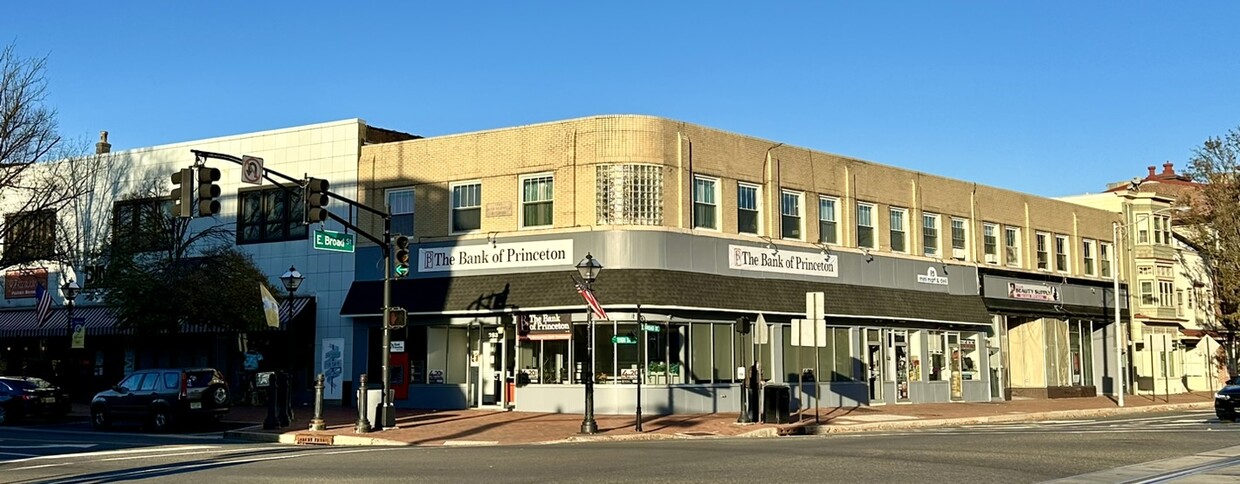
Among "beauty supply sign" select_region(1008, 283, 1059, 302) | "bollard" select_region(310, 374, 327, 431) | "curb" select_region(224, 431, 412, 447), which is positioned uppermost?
"beauty supply sign" select_region(1008, 283, 1059, 302)

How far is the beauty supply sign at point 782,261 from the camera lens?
35281 millimetres

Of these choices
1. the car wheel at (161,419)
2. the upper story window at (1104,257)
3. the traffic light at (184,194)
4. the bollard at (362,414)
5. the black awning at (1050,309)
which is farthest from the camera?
the upper story window at (1104,257)

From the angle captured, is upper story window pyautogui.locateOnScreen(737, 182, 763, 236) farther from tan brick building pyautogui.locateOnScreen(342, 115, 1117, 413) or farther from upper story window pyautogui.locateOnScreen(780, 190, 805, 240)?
upper story window pyautogui.locateOnScreen(780, 190, 805, 240)

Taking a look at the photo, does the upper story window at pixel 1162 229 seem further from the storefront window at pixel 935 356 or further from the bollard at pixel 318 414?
the bollard at pixel 318 414

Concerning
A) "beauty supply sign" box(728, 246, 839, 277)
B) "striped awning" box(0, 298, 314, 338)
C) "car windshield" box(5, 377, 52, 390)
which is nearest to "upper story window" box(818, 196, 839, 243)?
"beauty supply sign" box(728, 246, 839, 277)

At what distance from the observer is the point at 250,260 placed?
3934 centimetres

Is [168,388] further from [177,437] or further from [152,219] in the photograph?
[152,219]

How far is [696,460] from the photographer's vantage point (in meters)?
18.1

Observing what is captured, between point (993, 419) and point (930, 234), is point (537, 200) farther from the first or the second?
point (930, 234)

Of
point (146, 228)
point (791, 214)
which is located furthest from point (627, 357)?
point (146, 228)

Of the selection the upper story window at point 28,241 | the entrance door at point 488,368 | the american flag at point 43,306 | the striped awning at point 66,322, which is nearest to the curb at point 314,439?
the entrance door at point 488,368

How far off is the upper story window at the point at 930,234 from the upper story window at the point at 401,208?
18133 millimetres

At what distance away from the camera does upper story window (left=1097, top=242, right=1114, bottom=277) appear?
50906 mm

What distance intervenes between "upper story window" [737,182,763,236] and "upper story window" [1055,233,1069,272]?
719 inches
